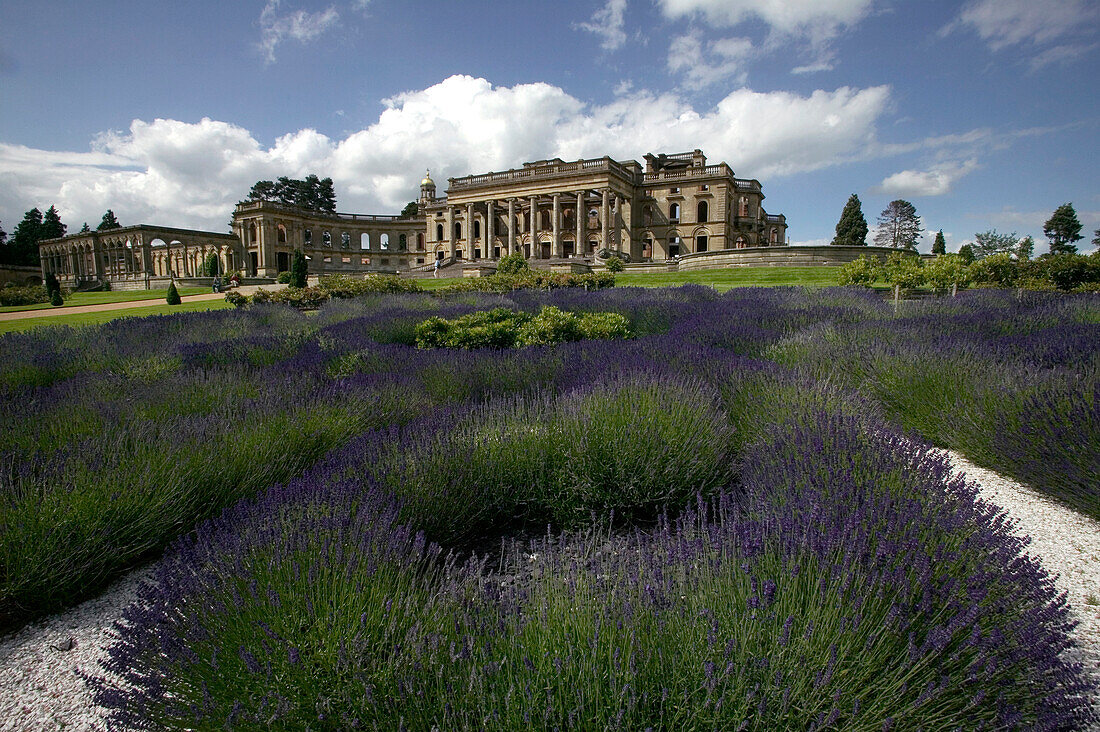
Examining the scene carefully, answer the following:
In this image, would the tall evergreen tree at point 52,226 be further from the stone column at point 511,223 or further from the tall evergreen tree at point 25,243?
the stone column at point 511,223

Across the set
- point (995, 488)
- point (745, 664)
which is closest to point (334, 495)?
point (745, 664)

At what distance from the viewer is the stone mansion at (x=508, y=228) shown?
163 ft

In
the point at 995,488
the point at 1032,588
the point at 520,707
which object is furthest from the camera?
the point at 995,488

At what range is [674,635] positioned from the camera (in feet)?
4.94

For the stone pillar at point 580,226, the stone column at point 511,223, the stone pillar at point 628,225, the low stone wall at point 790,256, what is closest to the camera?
the low stone wall at point 790,256

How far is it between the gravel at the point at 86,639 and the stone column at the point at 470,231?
53.5 m

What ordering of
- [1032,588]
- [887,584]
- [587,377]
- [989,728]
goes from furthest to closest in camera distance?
[587,377] < [1032,588] < [887,584] < [989,728]

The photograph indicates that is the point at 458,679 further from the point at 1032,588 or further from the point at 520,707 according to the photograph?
the point at 1032,588

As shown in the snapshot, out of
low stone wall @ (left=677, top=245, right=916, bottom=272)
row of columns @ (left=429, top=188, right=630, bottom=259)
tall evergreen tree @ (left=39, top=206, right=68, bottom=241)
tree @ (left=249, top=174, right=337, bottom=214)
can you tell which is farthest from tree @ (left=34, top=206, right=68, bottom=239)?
low stone wall @ (left=677, top=245, right=916, bottom=272)

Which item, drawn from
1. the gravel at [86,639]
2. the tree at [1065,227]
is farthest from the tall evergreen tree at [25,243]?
the tree at [1065,227]

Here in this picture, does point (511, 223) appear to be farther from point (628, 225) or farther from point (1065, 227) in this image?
point (1065, 227)

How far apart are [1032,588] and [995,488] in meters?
2.64

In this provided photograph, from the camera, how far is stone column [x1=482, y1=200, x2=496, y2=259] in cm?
5228

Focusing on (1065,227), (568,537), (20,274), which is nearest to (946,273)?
(568,537)
